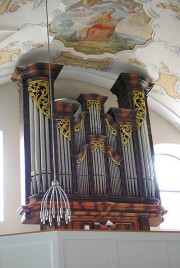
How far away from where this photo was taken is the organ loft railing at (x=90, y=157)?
11.1m

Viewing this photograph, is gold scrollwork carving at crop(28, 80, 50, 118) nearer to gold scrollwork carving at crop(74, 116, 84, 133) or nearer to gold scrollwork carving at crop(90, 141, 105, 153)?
gold scrollwork carving at crop(74, 116, 84, 133)

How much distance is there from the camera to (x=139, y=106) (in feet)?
41.8

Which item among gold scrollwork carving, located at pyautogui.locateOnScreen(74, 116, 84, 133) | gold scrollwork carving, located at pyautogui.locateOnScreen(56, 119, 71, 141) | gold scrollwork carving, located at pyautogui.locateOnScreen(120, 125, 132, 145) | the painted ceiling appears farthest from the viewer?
gold scrollwork carving, located at pyautogui.locateOnScreen(120, 125, 132, 145)

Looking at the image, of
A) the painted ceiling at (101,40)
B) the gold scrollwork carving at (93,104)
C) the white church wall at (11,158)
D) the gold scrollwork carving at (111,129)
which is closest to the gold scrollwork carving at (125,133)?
the gold scrollwork carving at (111,129)

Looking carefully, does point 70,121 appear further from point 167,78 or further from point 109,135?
point 167,78

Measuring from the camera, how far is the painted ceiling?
11.0m

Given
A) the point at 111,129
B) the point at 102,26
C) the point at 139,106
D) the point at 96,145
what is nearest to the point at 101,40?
the point at 102,26

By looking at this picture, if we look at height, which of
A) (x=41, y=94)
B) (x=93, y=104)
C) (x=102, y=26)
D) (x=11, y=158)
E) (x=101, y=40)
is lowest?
(x=11, y=158)

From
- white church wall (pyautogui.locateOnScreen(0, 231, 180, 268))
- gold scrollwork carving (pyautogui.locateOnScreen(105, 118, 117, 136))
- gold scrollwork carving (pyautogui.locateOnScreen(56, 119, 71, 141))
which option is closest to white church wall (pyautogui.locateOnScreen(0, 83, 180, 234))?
gold scrollwork carving (pyautogui.locateOnScreen(56, 119, 71, 141))

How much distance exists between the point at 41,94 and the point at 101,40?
1834 mm

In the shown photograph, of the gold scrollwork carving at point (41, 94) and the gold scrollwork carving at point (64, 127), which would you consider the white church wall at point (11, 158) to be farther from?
the gold scrollwork carving at point (64, 127)

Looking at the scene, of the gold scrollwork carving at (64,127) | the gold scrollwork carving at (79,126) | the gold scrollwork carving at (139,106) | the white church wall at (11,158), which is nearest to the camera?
the white church wall at (11,158)

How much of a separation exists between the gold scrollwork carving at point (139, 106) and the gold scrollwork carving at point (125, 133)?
0.97ft

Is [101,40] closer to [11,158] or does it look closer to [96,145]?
[96,145]
